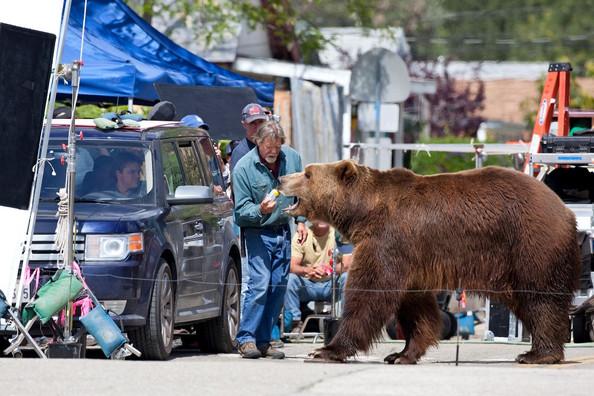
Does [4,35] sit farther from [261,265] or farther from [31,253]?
[261,265]

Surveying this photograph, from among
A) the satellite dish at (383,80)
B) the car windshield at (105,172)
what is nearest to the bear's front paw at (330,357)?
the car windshield at (105,172)

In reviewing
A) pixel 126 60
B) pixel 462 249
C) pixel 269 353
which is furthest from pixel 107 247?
pixel 126 60

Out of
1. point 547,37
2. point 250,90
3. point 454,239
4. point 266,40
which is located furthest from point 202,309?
point 547,37

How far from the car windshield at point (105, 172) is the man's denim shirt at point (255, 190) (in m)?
0.74

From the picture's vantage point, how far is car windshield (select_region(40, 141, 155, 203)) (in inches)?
492

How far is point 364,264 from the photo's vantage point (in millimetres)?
11648

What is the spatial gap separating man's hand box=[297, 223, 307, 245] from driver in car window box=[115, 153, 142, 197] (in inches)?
141

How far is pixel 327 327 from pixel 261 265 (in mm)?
2038

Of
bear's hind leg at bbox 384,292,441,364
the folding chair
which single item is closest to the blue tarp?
the folding chair

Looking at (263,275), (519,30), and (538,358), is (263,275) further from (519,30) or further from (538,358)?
(519,30)

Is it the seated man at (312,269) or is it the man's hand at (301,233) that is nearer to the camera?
the man's hand at (301,233)

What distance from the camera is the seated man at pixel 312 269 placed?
53.7 feet

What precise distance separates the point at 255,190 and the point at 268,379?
11.4 feet

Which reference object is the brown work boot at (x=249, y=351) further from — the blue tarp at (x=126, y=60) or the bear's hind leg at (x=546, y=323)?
the blue tarp at (x=126, y=60)
